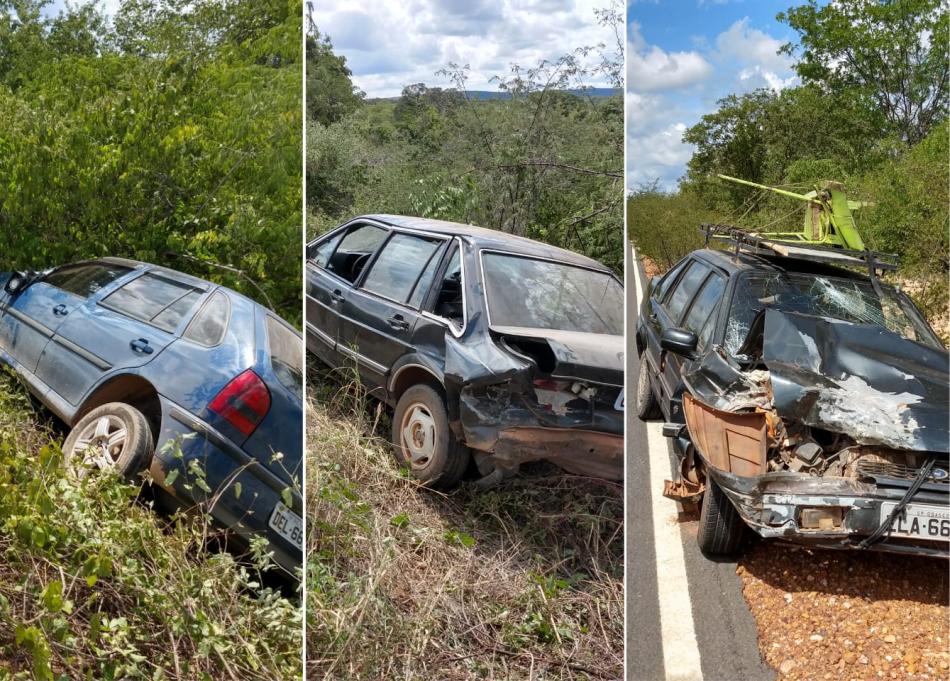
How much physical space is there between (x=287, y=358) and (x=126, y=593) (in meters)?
0.88

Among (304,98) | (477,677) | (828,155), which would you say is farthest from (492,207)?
(477,677)

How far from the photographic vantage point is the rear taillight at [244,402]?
268 cm

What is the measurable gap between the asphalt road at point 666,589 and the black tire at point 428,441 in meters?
0.47

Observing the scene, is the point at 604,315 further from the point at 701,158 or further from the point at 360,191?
the point at 360,191

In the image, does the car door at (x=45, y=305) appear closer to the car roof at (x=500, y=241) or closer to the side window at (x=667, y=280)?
the car roof at (x=500, y=241)

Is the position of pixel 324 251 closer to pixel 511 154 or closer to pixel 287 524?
pixel 511 154

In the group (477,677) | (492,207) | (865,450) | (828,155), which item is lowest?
(477,677)

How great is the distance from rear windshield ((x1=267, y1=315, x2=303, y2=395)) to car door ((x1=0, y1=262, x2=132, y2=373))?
71 cm

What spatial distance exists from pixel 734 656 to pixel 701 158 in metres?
1.36

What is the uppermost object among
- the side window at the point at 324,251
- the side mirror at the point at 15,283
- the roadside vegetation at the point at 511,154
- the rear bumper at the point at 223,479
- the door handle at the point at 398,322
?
the roadside vegetation at the point at 511,154

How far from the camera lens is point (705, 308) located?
2467 mm

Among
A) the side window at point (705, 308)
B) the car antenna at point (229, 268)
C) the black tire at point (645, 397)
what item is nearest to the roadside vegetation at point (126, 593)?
the car antenna at point (229, 268)

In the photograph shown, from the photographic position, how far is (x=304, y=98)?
108 inches

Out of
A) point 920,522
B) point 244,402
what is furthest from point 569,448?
point 244,402
